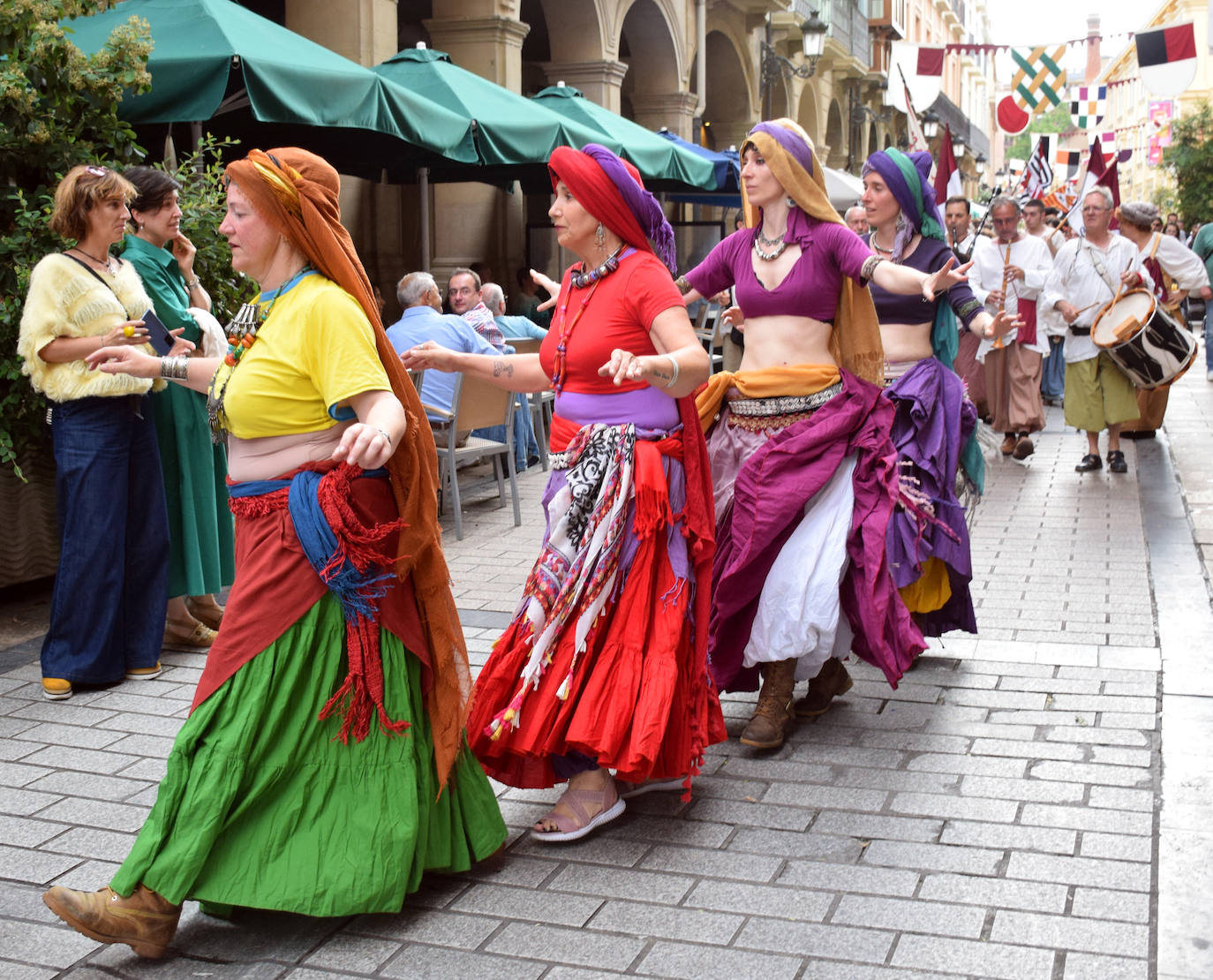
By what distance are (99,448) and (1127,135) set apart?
254ft

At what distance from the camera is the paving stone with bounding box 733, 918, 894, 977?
3.09 m

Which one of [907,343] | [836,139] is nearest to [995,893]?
[907,343]

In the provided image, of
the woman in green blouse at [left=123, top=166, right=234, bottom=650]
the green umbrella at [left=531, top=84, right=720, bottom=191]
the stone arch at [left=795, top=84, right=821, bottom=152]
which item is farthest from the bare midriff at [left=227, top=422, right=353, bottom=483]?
the stone arch at [left=795, top=84, right=821, bottom=152]

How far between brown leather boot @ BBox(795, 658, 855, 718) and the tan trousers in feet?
23.1

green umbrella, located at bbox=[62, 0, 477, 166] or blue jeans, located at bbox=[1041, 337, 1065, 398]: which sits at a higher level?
green umbrella, located at bbox=[62, 0, 477, 166]

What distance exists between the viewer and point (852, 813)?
3.96m

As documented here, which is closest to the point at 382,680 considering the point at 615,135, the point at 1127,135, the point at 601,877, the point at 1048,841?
the point at 601,877

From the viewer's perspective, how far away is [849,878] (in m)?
3.51

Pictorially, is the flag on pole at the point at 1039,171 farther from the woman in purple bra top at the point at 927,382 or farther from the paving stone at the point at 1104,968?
the paving stone at the point at 1104,968

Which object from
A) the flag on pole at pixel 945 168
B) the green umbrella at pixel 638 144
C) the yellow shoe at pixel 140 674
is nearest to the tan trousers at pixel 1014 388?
the flag on pole at pixel 945 168

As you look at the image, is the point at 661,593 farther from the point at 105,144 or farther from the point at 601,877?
the point at 105,144

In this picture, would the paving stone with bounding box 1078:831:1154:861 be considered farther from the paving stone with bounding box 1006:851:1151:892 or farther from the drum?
the drum

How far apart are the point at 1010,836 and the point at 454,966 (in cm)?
158

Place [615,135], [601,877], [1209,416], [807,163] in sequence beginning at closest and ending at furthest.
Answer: [601,877], [807,163], [615,135], [1209,416]
